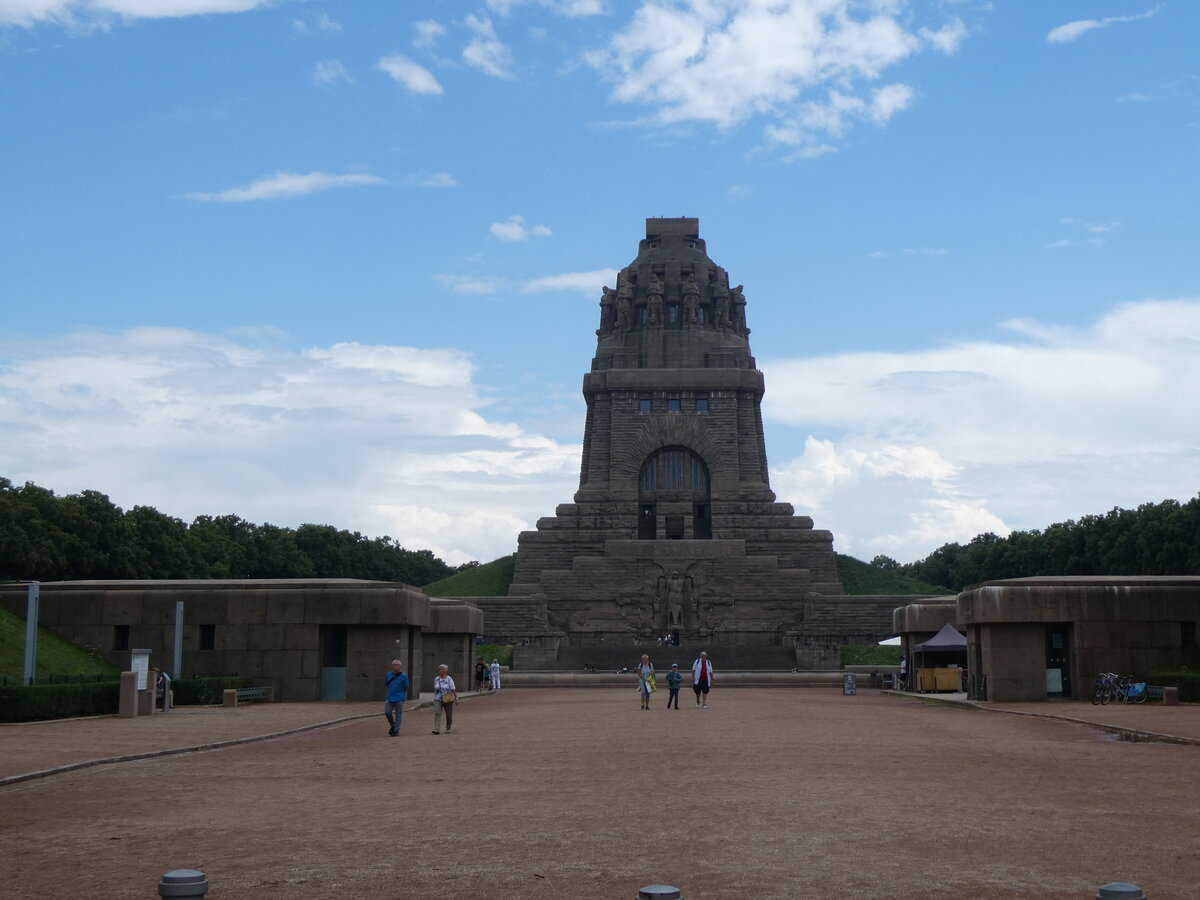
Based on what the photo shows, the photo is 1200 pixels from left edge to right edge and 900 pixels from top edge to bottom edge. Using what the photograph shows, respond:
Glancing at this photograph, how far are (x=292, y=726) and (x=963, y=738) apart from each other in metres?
11.3

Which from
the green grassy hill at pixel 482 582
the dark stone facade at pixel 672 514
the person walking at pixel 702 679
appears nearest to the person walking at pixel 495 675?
the person walking at pixel 702 679

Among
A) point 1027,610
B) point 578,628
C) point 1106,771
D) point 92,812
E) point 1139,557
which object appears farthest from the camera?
point 1139,557

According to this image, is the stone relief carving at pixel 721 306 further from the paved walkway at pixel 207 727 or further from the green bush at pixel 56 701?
the green bush at pixel 56 701

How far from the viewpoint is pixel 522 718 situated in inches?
1070

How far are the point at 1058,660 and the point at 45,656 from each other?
24.1 m

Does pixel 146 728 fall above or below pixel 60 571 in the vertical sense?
below

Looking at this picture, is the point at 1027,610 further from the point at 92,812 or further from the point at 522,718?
the point at 92,812

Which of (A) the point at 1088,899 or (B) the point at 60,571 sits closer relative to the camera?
(A) the point at 1088,899

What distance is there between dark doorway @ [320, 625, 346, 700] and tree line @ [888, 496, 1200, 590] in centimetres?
4894

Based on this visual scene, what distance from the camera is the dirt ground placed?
8805 millimetres

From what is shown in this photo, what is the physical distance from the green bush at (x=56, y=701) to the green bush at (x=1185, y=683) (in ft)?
73.6

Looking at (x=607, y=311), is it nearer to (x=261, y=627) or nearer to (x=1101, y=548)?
(x=1101, y=548)

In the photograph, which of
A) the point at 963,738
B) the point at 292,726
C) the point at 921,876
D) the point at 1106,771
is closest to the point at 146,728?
the point at 292,726

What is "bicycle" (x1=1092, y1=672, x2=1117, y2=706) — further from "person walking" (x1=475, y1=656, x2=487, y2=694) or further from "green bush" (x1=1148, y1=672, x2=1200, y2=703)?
"person walking" (x1=475, y1=656, x2=487, y2=694)
